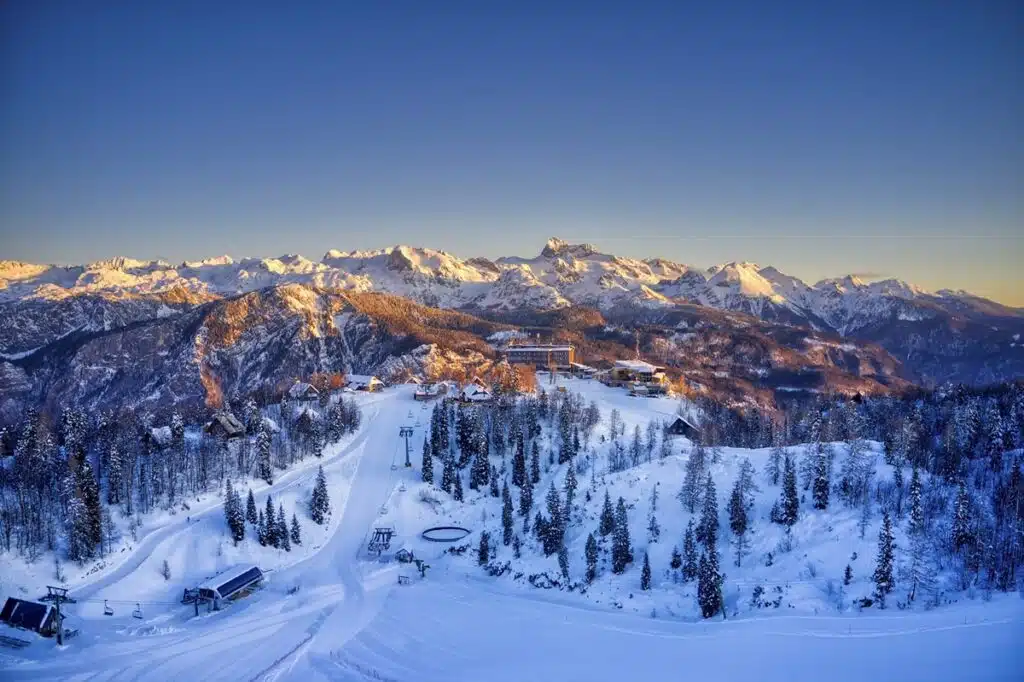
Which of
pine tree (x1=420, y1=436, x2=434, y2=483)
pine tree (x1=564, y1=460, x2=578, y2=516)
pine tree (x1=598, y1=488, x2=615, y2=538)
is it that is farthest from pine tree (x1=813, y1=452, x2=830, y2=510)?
pine tree (x1=420, y1=436, x2=434, y2=483)

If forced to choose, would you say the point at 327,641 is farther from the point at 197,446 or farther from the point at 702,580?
the point at 197,446

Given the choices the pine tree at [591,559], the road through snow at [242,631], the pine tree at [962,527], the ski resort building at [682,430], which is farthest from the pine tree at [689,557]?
the ski resort building at [682,430]

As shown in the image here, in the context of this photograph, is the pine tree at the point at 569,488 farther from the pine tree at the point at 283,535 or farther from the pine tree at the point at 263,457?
the pine tree at the point at 263,457

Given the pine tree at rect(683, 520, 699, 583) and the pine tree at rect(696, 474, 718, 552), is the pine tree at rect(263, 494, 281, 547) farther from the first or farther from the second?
the pine tree at rect(696, 474, 718, 552)

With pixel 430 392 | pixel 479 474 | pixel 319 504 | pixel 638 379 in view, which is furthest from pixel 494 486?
pixel 638 379

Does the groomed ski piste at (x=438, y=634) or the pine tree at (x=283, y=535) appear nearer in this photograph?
the groomed ski piste at (x=438, y=634)

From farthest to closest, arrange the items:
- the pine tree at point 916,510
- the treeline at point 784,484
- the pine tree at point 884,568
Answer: the pine tree at point 916,510, the treeline at point 784,484, the pine tree at point 884,568

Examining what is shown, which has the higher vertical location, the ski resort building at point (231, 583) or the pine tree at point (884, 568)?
the pine tree at point (884, 568)
